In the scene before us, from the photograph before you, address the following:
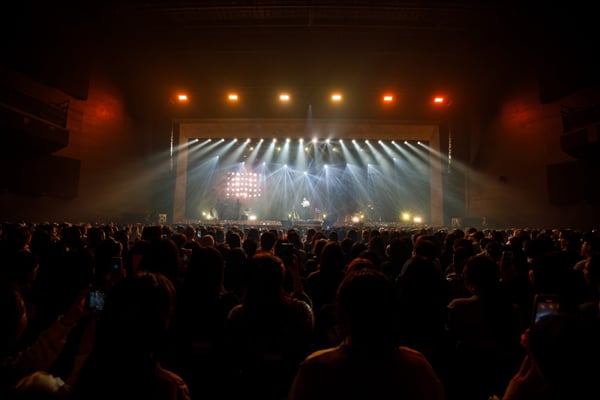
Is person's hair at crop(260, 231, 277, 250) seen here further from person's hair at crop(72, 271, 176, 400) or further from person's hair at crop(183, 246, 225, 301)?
person's hair at crop(72, 271, 176, 400)

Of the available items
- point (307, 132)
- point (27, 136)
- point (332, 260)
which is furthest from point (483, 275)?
point (307, 132)

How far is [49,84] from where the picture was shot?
44.2 feet

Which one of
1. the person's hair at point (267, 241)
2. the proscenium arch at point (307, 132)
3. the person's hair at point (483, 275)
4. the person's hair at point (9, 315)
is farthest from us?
the proscenium arch at point (307, 132)

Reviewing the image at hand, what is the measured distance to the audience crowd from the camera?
1.13 metres

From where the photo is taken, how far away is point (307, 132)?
20.1m

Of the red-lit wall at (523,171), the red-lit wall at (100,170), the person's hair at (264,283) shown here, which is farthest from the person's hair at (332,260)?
the red-lit wall at (523,171)

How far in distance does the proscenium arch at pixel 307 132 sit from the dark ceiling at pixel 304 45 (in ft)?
5.57

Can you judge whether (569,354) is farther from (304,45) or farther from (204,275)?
(304,45)

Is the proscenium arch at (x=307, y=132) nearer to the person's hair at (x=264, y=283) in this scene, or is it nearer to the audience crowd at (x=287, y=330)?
the audience crowd at (x=287, y=330)

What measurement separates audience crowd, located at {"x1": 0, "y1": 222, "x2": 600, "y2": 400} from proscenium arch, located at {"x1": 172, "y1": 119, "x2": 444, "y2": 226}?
15.8m

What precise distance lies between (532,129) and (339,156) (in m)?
14.5

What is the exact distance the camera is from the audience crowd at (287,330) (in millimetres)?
1133

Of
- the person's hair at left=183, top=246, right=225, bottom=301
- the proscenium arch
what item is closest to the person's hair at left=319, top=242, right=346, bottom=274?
the person's hair at left=183, top=246, right=225, bottom=301

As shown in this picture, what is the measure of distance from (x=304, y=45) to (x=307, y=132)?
5439 mm
